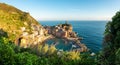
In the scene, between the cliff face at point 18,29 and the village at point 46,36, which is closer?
the cliff face at point 18,29

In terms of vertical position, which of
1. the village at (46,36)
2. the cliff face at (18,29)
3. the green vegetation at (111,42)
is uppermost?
the green vegetation at (111,42)

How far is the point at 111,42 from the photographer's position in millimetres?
17047

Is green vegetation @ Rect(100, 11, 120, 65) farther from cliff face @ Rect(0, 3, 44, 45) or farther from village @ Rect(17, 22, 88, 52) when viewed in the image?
village @ Rect(17, 22, 88, 52)

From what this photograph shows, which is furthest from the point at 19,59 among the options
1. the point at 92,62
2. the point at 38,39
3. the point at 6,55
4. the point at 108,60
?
the point at 38,39

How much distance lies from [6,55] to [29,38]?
60189mm

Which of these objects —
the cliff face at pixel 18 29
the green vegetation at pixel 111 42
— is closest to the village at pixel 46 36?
the cliff face at pixel 18 29

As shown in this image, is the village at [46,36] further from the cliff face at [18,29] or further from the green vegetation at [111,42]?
the green vegetation at [111,42]

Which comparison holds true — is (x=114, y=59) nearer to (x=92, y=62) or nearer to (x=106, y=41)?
(x=106, y=41)

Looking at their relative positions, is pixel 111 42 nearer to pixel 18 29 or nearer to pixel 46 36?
pixel 18 29

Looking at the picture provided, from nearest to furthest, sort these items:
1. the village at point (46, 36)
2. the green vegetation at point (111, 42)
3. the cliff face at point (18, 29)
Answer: the green vegetation at point (111, 42)
the cliff face at point (18, 29)
the village at point (46, 36)

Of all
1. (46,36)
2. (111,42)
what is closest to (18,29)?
(46,36)

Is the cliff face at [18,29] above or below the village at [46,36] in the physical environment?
above

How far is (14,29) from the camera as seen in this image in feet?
229

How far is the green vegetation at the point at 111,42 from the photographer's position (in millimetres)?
16184
